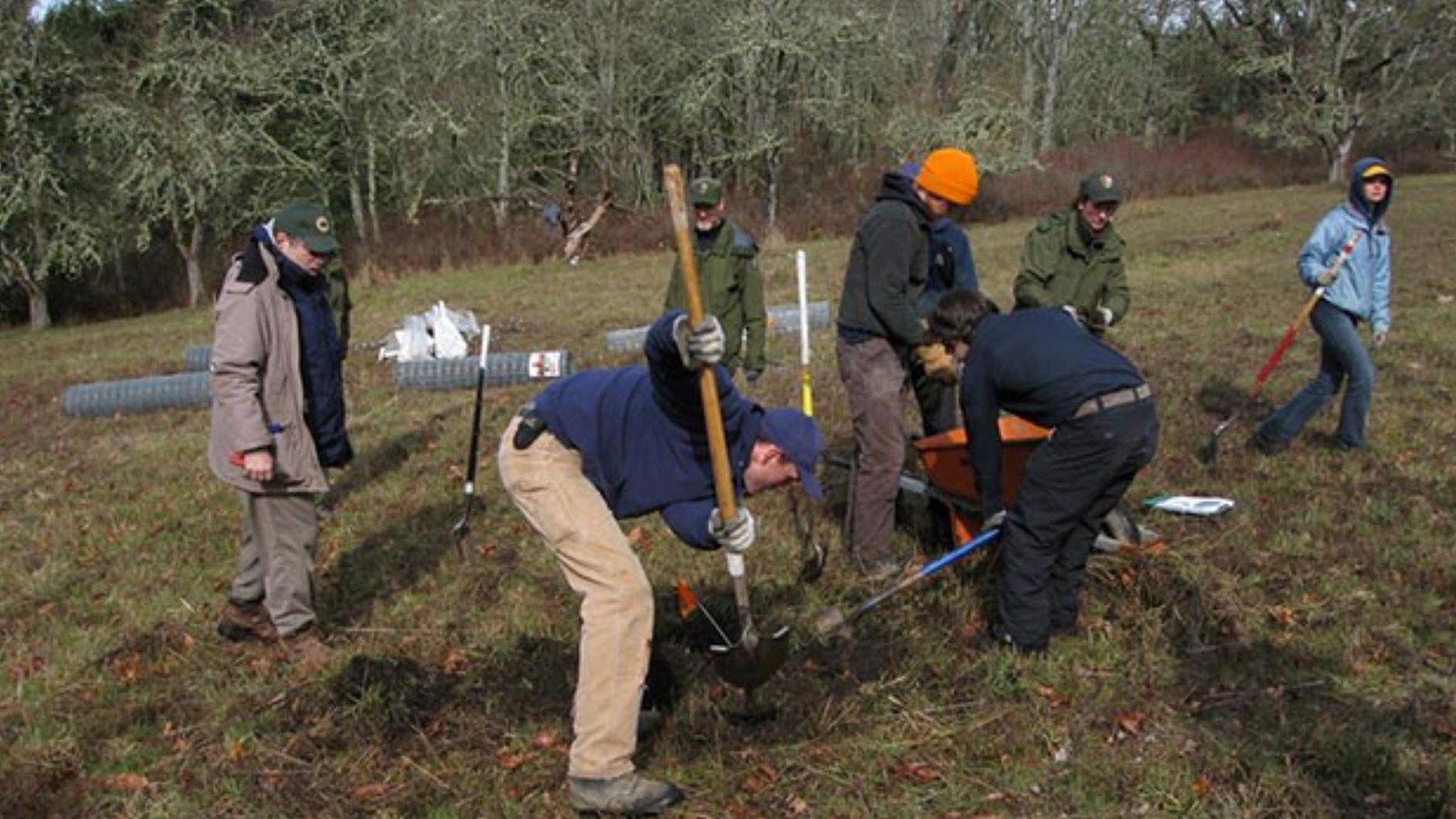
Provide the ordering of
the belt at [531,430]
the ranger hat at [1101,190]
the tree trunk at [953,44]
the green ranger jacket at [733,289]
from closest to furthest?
the belt at [531,430] < the ranger hat at [1101,190] < the green ranger jacket at [733,289] < the tree trunk at [953,44]

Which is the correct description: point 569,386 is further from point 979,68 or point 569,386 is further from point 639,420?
point 979,68

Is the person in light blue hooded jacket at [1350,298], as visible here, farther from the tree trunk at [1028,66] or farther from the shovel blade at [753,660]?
the tree trunk at [1028,66]

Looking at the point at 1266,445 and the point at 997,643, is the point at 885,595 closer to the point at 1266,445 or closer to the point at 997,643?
the point at 997,643

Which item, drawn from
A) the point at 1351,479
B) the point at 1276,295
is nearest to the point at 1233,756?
the point at 1351,479

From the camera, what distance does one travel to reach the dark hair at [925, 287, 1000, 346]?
16.5ft

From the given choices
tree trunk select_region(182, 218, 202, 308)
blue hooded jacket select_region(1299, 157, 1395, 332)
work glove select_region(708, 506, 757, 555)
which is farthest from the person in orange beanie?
tree trunk select_region(182, 218, 202, 308)

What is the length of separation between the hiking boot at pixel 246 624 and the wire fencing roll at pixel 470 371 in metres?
5.81

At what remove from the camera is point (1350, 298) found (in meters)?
7.36

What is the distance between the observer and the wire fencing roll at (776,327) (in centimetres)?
1302

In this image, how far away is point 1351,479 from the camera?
276 inches

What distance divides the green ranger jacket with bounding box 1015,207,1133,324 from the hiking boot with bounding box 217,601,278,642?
4.73 m

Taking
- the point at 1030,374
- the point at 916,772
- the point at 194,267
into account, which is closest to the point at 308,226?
the point at 1030,374

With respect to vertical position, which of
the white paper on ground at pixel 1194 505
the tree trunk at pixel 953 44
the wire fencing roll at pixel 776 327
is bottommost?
the white paper on ground at pixel 1194 505

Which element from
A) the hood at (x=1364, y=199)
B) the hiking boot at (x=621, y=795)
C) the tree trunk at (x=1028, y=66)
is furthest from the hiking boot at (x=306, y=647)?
the tree trunk at (x=1028, y=66)
